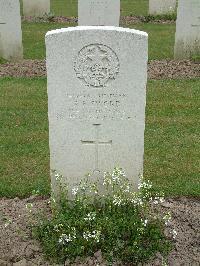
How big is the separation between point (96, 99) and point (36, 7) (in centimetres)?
1213

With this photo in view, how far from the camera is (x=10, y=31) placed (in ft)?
33.4

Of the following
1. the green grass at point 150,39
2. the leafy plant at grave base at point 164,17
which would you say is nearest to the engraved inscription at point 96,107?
the green grass at point 150,39

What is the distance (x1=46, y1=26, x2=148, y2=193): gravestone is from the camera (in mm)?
4004

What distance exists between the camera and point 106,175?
13.9ft

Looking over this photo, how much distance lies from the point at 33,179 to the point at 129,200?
1568 mm

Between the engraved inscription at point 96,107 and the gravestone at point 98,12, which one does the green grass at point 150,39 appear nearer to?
the gravestone at point 98,12

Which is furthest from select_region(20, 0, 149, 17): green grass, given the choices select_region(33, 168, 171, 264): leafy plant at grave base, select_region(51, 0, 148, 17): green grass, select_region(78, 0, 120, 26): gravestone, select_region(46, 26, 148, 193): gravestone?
select_region(33, 168, 171, 264): leafy plant at grave base

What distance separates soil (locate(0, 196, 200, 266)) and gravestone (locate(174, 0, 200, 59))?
19.1 ft

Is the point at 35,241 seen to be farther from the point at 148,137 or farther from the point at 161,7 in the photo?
the point at 161,7

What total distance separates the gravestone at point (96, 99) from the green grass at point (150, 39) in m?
6.78

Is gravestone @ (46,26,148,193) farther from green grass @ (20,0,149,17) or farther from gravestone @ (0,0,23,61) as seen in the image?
green grass @ (20,0,149,17)

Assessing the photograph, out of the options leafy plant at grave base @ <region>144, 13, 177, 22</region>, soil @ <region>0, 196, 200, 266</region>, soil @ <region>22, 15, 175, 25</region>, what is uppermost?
leafy plant at grave base @ <region>144, 13, 177, 22</region>

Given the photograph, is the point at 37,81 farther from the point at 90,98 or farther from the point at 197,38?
the point at 90,98

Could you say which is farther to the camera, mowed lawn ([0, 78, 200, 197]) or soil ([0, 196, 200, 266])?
mowed lawn ([0, 78, 200, 197])
